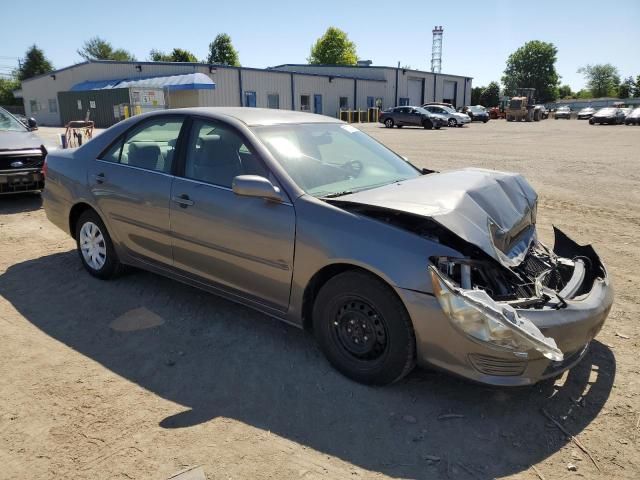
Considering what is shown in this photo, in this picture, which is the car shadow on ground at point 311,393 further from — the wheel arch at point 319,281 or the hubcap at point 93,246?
the hubcap at point 93,246

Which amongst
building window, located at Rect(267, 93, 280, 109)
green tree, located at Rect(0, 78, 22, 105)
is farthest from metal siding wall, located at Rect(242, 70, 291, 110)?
green tree, located at Rect(0, 78, 22, 105)

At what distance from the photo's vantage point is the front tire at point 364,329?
2838mm

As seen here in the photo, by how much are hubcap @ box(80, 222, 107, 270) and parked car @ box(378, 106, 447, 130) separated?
33017 mm

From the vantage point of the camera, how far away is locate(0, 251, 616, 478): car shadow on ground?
2568 millimetres

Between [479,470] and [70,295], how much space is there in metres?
3.70

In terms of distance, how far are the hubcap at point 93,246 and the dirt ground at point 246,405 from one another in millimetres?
367

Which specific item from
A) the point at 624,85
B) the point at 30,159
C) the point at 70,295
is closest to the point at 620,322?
the point at 70,295

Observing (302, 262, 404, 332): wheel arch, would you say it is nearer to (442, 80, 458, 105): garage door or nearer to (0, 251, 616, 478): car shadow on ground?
(0, 251, 616, 478): car shadow on ground

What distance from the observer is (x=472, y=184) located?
11.3ft

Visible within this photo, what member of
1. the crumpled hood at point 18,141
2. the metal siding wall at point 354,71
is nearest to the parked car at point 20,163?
the crumpled hood at point 18,141

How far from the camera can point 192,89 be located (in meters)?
32.0

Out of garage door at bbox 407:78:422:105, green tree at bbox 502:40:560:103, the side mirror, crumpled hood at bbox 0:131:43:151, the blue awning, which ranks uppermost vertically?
green tree at bbox 502:40:560:103

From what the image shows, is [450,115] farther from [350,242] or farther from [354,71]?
[350,242]

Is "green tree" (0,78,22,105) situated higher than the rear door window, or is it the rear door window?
"green tree" (0,78,22,105)
